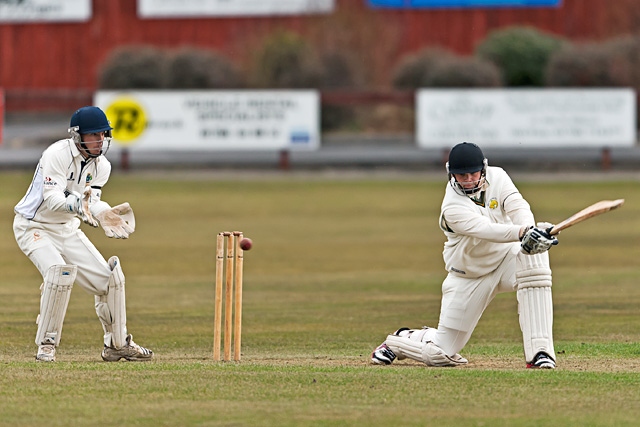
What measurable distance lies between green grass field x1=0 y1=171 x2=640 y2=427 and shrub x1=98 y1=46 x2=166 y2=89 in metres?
8.24

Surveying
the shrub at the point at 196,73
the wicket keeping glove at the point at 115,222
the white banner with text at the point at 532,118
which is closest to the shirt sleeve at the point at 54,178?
the wicket keeping glove at the point at 115,222

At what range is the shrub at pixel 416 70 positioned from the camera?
33.6 m

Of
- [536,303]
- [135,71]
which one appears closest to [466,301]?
[536,303]

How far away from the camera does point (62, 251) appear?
9.07m

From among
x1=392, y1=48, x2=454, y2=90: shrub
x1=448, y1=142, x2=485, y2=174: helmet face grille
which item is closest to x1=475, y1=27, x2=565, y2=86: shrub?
x1=392, y1=48, x2=454, y2=90: shrub

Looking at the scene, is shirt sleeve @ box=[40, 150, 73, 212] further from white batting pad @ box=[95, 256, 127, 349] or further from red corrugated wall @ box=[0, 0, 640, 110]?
red corrugated wall @ box=[0, 0, 640, 110]

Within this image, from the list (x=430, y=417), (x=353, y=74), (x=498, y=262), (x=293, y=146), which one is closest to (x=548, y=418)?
(x=430, y=417)

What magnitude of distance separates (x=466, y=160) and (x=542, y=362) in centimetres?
134

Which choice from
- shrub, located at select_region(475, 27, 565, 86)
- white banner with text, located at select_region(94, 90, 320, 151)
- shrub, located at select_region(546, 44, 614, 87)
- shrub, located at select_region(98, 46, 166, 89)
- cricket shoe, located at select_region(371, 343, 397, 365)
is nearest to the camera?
cricket shoe, located at select_region(371, 343, 397, 365)

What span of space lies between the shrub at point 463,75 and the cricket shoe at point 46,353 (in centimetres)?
2425

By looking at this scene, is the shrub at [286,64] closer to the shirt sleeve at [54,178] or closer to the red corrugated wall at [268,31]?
the red corrugated wall at [268,31]

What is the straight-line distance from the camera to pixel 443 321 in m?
8.73

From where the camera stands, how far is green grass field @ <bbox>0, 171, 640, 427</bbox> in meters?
6.93

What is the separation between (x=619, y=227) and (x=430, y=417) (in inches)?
586
